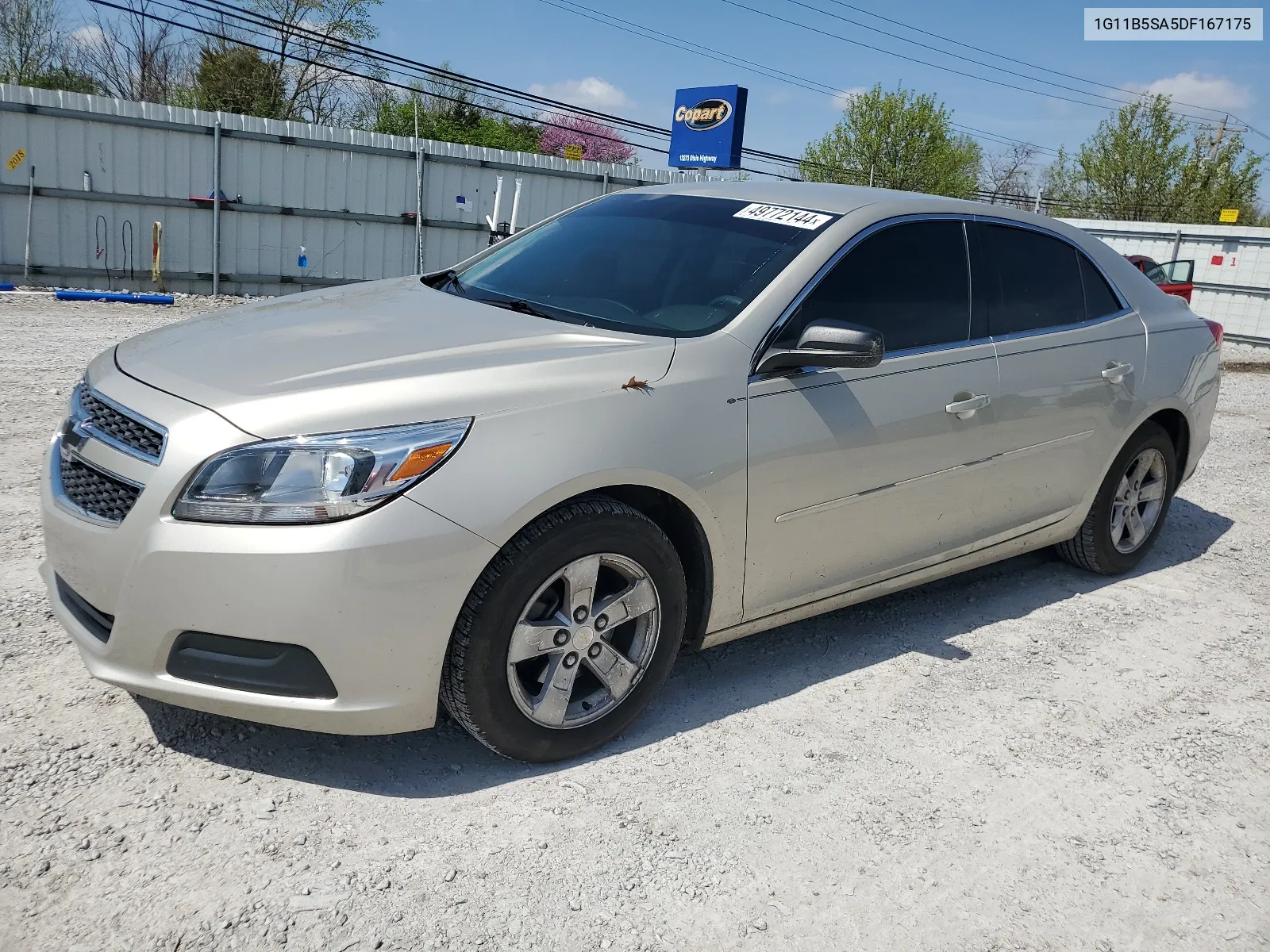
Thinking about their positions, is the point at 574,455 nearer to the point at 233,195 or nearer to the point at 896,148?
the point at 233,195

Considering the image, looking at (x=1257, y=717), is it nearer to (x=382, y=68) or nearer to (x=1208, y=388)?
(x=1208, y=388)

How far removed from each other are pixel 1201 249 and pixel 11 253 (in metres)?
21.1

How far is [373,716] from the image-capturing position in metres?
2.70

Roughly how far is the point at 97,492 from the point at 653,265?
75.2 inches

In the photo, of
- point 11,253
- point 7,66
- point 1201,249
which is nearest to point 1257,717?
point 11,253

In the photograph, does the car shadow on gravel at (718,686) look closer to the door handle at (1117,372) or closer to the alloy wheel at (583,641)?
the alloy wheel at (583,641)

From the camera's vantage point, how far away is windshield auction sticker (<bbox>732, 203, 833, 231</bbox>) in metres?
3.72

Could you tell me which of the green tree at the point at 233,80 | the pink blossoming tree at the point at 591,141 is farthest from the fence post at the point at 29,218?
the pink blossoming tree at the point at 591,141

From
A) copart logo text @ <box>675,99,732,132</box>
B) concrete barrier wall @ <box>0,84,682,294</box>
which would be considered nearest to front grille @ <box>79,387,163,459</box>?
concrete barrier wall @ <box>0,84,682,294</box>

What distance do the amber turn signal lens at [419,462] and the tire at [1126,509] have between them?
330 cm

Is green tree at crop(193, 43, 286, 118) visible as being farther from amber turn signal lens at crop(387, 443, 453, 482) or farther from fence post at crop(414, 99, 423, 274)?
amber turn signal lens at crop(387, 443, 453, 482)

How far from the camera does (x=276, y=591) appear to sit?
2.51 meters

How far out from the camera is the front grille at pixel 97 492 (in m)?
2.63

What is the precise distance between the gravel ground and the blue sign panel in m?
22.4
